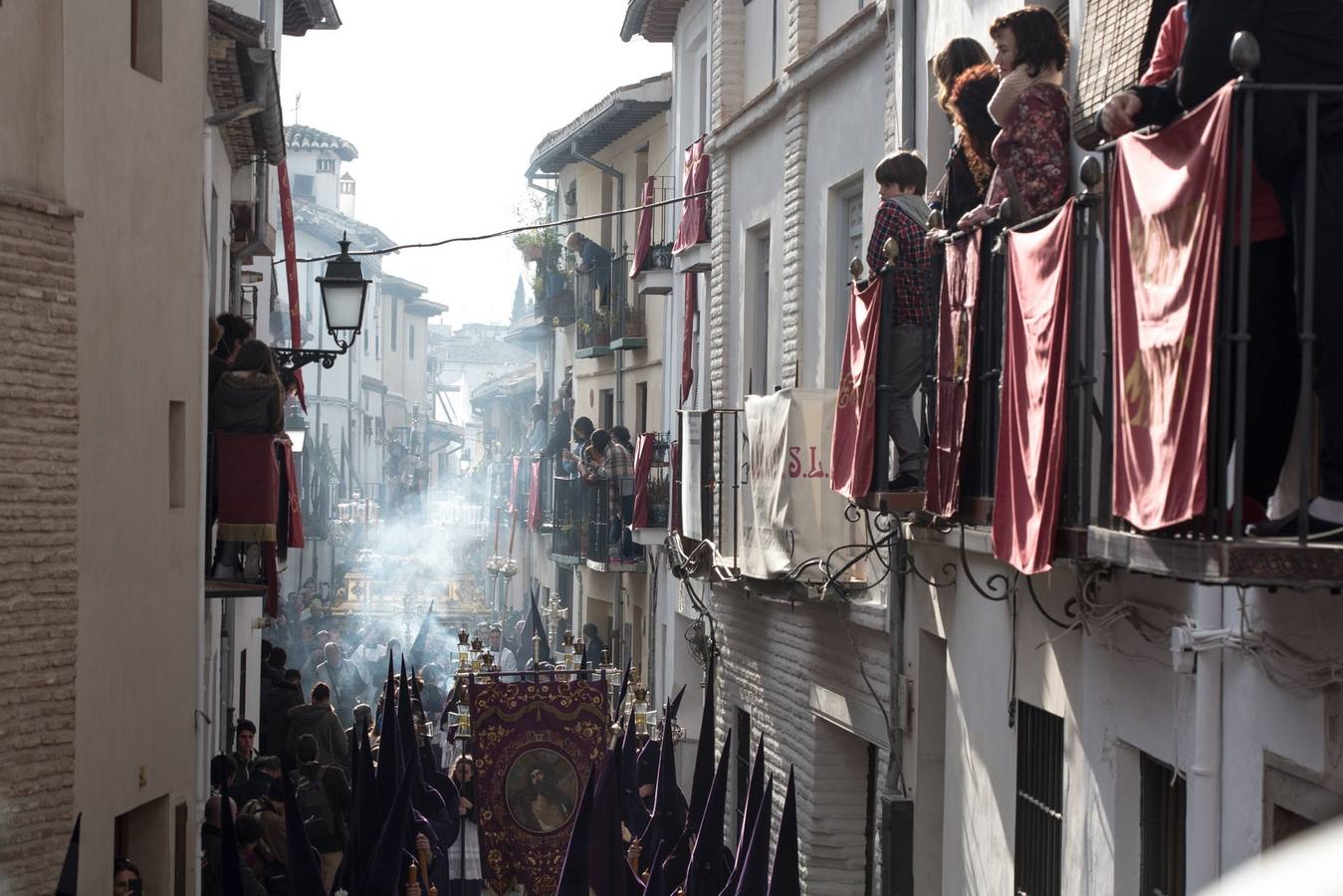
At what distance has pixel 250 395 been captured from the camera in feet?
47.5

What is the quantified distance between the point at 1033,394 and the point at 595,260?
22550 millimetres

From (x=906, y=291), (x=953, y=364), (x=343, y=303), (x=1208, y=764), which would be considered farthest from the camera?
(x=343, y=303)

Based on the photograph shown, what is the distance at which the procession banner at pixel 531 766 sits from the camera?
49.8 ft

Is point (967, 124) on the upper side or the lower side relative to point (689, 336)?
upper

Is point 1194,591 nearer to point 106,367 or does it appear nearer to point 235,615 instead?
point 106,367

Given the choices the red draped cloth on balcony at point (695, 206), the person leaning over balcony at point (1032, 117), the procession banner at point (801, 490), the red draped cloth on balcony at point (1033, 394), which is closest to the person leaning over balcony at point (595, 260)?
the red draped cloth on balcony at point (695, 206)

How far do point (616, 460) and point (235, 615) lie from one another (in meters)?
7.54

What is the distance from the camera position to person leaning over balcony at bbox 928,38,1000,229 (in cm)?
913

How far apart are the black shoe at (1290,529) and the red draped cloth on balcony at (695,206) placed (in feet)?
46.5

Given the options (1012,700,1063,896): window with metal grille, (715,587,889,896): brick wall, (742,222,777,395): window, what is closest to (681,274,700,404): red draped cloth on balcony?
(742,222,777,395): window

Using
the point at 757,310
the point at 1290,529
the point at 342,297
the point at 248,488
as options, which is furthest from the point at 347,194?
the point at 1290,529

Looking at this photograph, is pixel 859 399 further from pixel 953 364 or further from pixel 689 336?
pixel 689 336

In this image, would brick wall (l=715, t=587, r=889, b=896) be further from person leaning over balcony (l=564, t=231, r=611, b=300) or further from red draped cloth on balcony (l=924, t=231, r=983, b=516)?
person leaning over balcony (l=564, t=231, r=611, b=300)

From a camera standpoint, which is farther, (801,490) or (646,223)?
(646,223)
